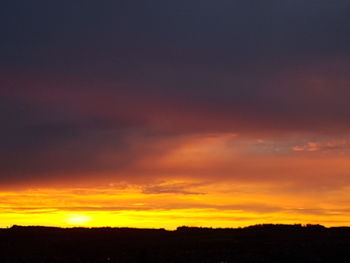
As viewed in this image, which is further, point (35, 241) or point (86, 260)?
point (35, 241)

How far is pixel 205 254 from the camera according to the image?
51.0 metres

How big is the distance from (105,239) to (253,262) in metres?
20.1

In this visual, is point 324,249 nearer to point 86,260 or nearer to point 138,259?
point 138,259

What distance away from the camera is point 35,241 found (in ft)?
205

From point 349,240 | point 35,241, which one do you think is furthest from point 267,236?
point 35,241

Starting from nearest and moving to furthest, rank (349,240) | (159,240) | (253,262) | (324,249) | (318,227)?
(253,262)
(324,249)
(349,240)
(159,240)
(318,227)

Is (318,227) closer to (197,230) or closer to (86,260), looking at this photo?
(197,230)

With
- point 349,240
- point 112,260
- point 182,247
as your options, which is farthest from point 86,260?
point 349,240

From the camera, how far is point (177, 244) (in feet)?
187

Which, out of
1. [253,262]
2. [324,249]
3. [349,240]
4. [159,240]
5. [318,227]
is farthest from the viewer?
[318,227]

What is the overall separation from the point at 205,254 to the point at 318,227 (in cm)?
2273

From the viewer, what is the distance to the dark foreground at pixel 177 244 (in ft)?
165

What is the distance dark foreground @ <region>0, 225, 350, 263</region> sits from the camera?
50156 mm

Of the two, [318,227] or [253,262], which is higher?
[318,227]
